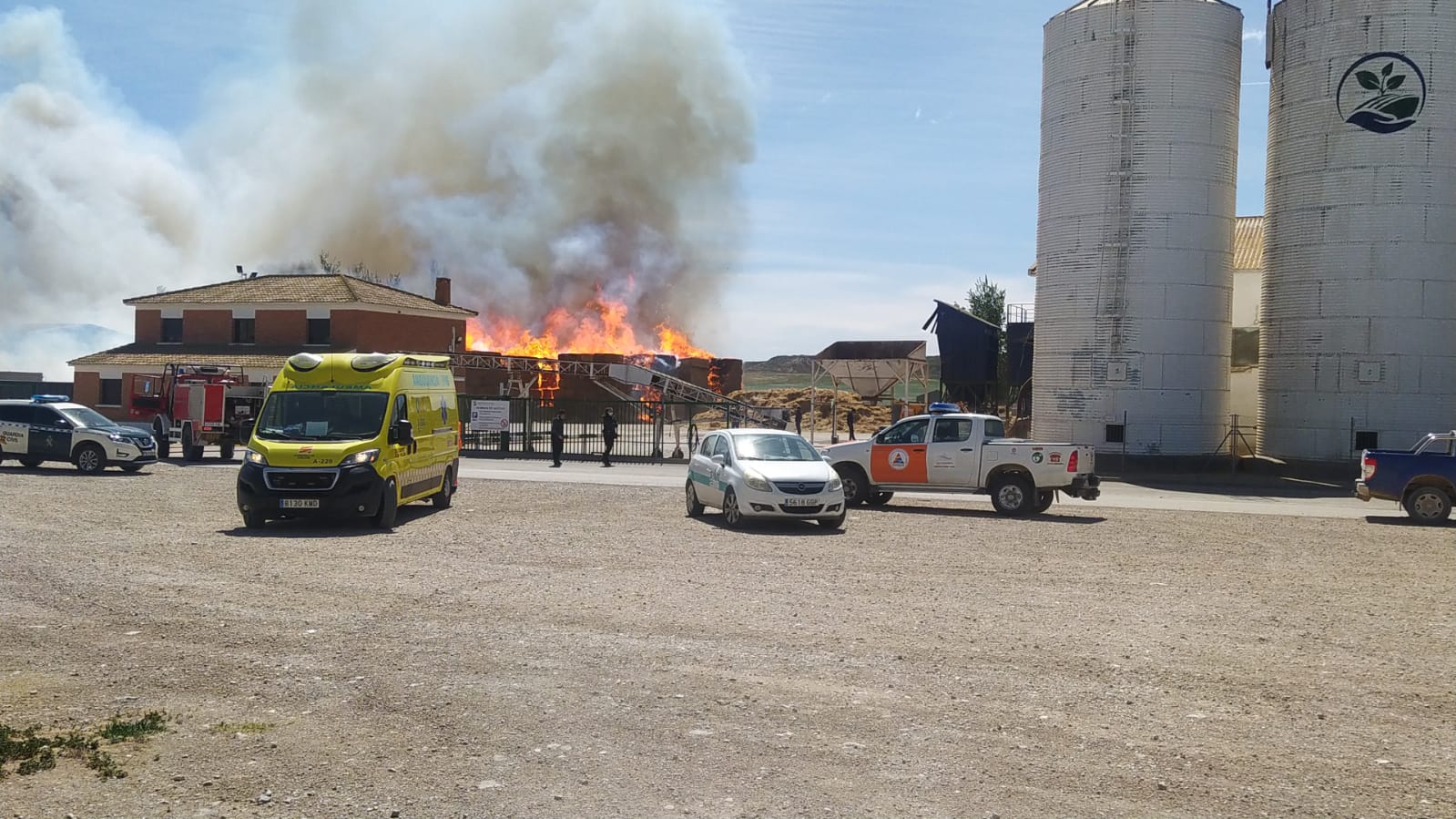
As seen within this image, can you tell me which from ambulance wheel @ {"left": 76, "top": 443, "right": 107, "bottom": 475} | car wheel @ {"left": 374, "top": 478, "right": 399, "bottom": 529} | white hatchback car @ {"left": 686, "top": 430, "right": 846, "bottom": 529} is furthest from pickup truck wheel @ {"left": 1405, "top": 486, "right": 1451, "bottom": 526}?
ambulance wheel @ {"left": 76, "top": 443, "right": 107, "bottom": 475}

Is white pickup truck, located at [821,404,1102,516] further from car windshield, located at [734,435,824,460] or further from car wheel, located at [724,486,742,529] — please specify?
car wheel, located at [724,486,742,529]

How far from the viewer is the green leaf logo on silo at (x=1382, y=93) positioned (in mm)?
32062

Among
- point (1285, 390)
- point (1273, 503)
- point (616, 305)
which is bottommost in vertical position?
point (1273, 503)

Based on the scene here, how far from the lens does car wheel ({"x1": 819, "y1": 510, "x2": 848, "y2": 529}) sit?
60.3 ft

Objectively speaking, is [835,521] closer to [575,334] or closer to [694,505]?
[694,505]

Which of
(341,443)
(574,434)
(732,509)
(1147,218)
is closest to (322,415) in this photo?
(341,443)

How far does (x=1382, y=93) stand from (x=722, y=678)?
31.9m

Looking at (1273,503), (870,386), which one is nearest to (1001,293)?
(870,386)

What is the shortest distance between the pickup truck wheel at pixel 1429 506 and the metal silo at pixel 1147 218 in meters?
12.6

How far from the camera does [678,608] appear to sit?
35.3ft

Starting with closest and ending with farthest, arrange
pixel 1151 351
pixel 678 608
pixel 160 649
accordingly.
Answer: pixel 160 649 → pixel 678 608 → pixel 1151 351

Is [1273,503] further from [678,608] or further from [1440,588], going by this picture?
[678,608]

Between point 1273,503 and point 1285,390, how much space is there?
32.9ft

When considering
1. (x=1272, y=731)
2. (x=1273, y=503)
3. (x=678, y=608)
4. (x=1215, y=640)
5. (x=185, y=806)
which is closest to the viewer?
(x=185, y=806)
